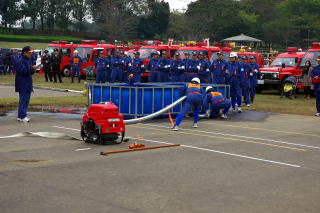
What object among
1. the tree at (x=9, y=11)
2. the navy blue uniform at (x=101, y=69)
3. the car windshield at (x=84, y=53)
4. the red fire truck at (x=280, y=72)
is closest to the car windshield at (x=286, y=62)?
the red fire truck at (x=280, y=72)

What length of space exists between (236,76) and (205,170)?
11.3 m

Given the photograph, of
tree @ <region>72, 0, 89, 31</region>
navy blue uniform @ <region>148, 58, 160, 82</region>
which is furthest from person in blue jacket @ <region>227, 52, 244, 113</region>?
tree @ <region>72, 0, 89, 31</region>

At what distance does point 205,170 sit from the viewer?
31.5ft

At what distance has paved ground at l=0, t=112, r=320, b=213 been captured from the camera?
733cm

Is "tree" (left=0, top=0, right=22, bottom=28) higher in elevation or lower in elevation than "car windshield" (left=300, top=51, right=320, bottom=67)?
higher

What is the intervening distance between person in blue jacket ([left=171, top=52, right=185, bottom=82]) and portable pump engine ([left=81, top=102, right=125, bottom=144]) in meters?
10.9

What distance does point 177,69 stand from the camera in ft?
75.1

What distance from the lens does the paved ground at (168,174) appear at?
733 cm

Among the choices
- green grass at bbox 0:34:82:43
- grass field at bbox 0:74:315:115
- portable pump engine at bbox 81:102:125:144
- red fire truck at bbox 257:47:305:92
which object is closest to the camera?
portable pump engine at bbox 81:102:125:144

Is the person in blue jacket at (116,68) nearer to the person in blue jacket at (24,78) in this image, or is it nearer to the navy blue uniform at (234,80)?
the navy blue uniform at (234,80)

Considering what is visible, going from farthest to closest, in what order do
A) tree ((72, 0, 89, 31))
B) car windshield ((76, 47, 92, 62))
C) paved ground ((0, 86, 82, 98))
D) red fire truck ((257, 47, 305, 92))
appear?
1. tree ((72, 0, 89, 31))
2. car windshield ((76, 47, 92, 62))
3. red fire truck ((257, 47, 305, 92))
4. paved ground ((0, 86, 82, 98))

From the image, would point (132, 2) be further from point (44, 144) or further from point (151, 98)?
point (44, 144)

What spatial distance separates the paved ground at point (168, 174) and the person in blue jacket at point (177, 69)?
8.42 metres

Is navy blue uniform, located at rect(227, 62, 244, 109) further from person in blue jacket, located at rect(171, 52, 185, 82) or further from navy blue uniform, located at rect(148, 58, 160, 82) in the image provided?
navy blue uniform, located at rect(148, 58, 160, 82)
